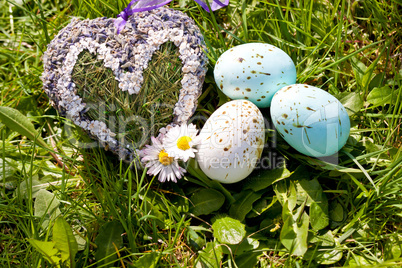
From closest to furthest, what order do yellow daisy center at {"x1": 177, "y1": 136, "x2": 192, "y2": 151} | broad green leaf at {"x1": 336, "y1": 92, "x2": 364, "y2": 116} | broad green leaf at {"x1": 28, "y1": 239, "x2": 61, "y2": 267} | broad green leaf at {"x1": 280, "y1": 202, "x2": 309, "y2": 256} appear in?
broad green leaf at {"x1": 28, "y1": 239, "x2": 61, "y2": 267}
broad green leaf at {"x1": 280, "y1": 202, "x2": 309, "y2": 256}
yellow daisy center at {"x1": 177, "y1": 136, "x2": 192, "y2": 151}
broad green leaf at {"x1": 336, "y1": 92, "x2": 364, "y2": 116}

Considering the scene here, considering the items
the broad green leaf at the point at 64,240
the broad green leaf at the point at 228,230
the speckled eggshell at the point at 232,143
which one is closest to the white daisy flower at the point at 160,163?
the speckled eggshell at the point at 232,143

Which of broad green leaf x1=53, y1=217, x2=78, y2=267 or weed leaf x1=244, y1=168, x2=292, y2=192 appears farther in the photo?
weed leaf x1=244, y1=168, x2=292, y2=192

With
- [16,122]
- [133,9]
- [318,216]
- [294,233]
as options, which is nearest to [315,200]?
[318,216]

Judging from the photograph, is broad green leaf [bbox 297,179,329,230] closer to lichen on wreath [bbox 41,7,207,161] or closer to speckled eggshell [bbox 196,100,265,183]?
speckled eggshell [bbox 196,100,265,183]

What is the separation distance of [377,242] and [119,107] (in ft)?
3.90

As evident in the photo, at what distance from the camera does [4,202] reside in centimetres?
158

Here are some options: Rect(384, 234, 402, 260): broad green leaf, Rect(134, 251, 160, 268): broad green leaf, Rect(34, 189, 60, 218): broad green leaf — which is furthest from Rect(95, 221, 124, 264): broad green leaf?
Rect(384, 234, 402, 260): broad green leaf

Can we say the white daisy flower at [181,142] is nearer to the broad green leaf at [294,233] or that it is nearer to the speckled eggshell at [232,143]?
the speckled eggshell at [232,143]

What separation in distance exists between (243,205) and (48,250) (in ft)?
2.49

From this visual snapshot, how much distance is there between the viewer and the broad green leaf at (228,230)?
136 centimetres

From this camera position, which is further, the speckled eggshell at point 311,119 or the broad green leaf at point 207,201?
the broad green leaf at point 207,201

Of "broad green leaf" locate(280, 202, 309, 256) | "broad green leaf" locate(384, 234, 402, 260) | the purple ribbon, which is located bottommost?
"broad green leaf" locate(384, 234, 402, 260)

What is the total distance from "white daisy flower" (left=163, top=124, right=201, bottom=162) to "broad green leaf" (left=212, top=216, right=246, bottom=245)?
295 millimetres

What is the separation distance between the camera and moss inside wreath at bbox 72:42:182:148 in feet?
4.81
